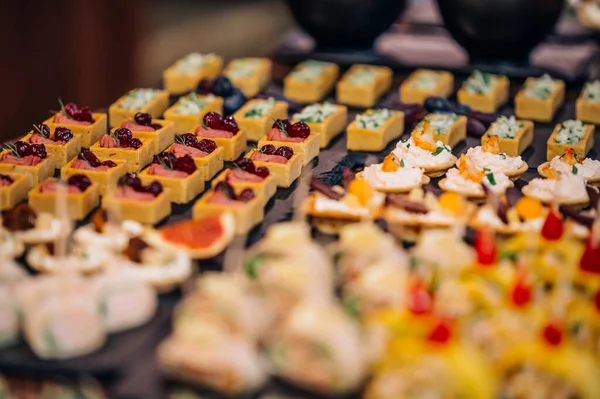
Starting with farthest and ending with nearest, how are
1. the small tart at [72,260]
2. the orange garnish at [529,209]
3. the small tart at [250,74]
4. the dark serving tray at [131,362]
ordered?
1. the small tart at [250,74]
2. the orange garnish at [529,209]
3. the small tart at [72,260]
4. the dark serving tray at [131,362]

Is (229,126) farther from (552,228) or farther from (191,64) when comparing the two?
(552,228)

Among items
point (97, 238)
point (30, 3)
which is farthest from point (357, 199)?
point (30, 3)

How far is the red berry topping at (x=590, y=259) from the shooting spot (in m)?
3.55

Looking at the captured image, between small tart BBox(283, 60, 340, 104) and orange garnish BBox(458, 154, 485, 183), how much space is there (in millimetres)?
1573

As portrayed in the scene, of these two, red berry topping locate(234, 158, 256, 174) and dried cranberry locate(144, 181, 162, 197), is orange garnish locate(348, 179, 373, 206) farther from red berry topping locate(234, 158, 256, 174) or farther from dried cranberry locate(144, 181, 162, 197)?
dried cranberry locate(144, 181, 162, 197)

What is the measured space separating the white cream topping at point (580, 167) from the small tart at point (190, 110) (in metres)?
1.84

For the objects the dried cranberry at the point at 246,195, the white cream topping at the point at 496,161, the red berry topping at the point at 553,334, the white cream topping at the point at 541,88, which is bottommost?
the white cream topping at the point at 541,88

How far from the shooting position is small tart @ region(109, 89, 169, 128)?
5484mm

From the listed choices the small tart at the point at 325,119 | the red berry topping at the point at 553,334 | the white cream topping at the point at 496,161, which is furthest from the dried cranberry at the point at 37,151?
the red berry topping at the point at 553,334

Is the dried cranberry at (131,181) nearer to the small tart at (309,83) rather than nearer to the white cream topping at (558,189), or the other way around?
the white cream topping at (558,189)

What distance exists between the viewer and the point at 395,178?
15.1ft

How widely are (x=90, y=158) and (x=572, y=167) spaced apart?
7.04ft

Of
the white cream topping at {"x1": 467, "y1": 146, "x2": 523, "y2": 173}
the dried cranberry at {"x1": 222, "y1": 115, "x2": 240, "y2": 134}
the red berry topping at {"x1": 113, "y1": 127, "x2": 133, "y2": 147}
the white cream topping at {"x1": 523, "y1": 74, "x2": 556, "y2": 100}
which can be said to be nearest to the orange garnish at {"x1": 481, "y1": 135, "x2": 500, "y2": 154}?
the white cream topping at {"x1": 467, "y1": 146, "x2": 523, "y2": 173}

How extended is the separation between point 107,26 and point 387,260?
5.50 meters
